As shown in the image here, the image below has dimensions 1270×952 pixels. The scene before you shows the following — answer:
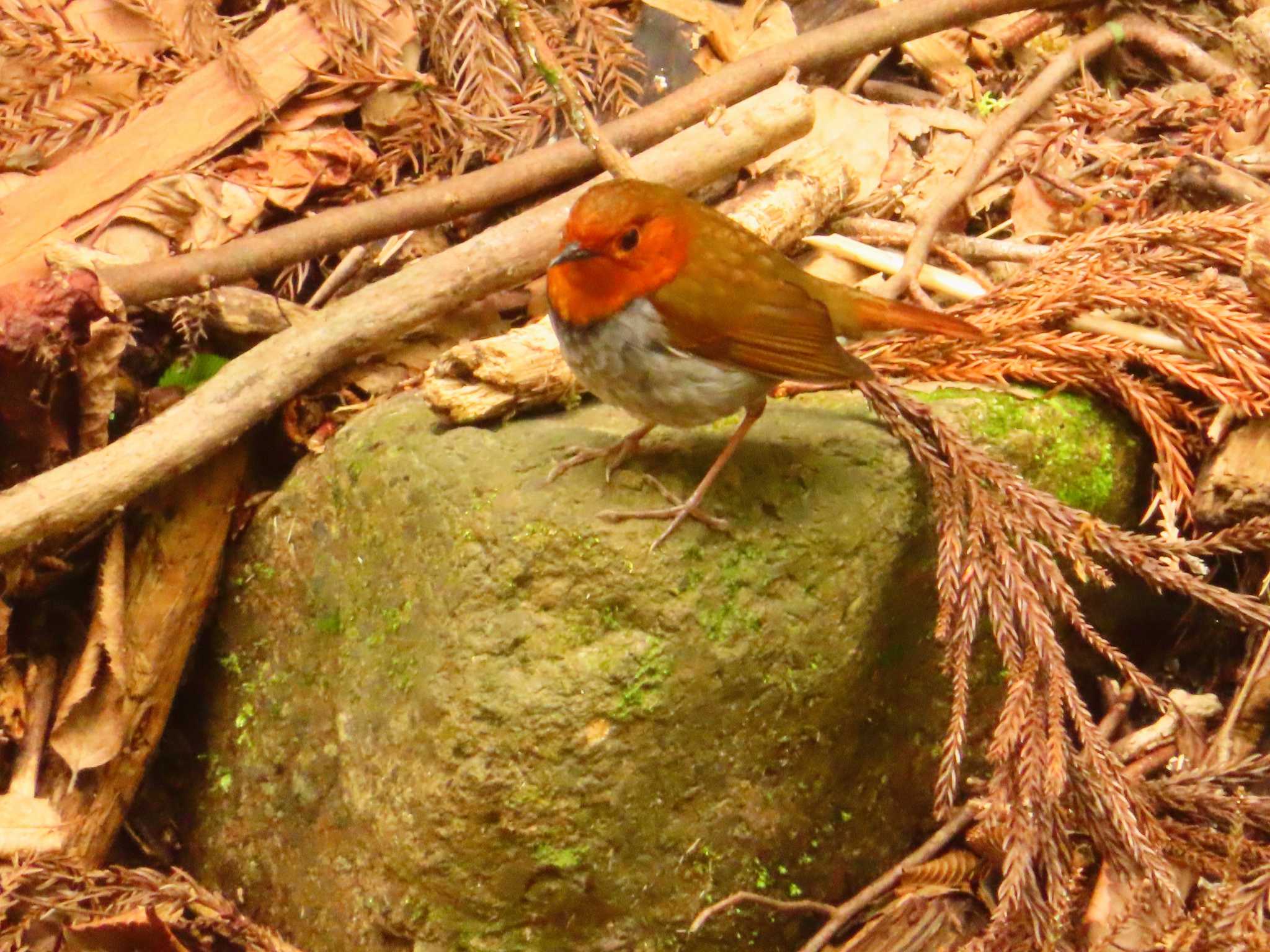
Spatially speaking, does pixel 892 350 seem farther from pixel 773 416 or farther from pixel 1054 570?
pixel 1054 570

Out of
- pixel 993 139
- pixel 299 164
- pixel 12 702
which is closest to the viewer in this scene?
pixel 12 702

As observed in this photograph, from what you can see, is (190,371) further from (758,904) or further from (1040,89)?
(1040,89)

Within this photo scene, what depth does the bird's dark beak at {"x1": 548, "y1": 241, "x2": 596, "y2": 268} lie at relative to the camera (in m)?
2.29

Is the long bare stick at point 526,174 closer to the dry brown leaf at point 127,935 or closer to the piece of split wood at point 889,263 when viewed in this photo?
the piece of split wood at point 889,263

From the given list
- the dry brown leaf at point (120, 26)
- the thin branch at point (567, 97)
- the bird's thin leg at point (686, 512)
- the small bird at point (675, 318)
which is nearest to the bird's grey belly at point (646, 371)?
the small bird at point (675, 318)

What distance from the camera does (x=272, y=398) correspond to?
2863 millimetres

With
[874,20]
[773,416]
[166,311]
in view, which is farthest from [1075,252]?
[166,311]

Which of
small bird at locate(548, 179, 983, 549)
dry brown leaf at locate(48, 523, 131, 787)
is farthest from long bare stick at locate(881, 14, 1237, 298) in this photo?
dry brown leaf at locate(48, 523, 131, 787)

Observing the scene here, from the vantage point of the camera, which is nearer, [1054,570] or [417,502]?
[1054,570]

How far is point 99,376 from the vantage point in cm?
272

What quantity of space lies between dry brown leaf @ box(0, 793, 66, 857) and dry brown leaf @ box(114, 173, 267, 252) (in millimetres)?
1537

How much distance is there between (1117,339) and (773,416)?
920mm

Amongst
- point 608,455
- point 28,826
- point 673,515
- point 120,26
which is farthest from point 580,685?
point 120,26

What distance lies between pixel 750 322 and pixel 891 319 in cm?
38
